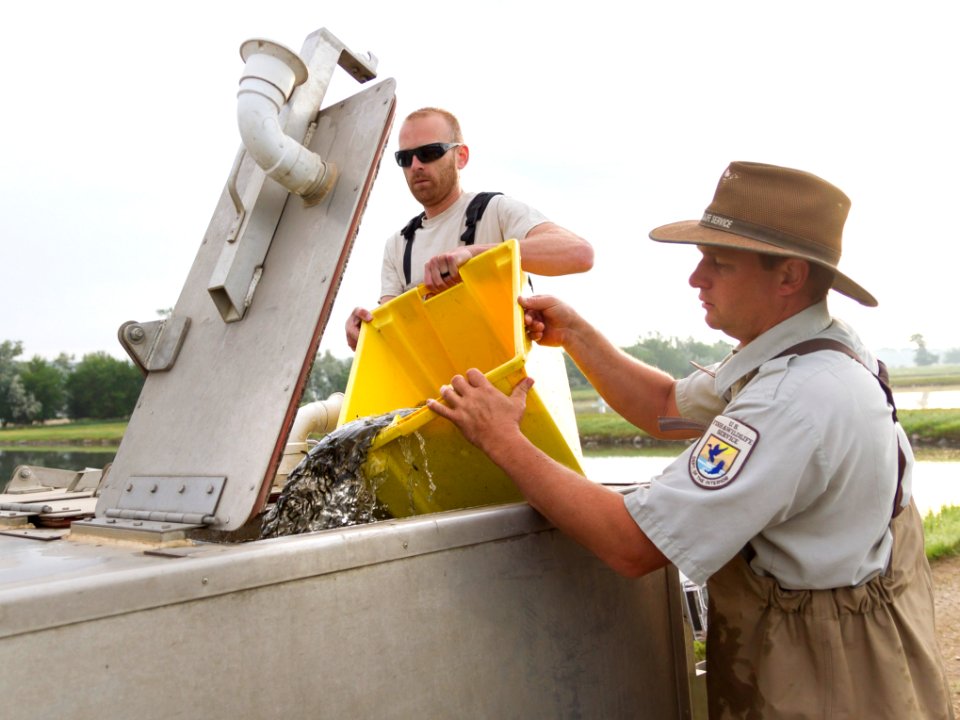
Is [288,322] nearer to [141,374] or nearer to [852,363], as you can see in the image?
[141,374]

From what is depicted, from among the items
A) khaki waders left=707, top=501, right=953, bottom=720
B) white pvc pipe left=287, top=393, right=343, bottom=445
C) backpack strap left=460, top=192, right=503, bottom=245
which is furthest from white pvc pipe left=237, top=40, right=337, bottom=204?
white pvc pipe left=287, top=393, right=343, bottom=445

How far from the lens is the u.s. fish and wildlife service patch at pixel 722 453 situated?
163 cm

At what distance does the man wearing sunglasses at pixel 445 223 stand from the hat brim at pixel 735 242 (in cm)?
71

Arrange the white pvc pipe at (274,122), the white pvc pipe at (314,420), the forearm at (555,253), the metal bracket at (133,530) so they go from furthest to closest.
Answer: the white pvc pipe at (314,420) → the forearm at (555,253) → the white pvc pipe at (274,122) → the metal bracket at (133,530)

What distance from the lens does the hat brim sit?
5.93 ft

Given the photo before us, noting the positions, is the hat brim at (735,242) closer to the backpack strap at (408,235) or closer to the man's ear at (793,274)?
the man's ear at (793,274)

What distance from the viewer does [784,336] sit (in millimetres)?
1892

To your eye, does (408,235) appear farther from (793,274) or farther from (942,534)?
(942,534)

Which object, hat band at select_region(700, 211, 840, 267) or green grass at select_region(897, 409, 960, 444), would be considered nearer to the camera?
hat band at select_region(700, 211, 840, 267)

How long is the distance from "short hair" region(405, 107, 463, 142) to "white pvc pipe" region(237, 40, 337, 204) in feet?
3.85

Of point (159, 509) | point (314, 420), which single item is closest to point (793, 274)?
point (159, 509)

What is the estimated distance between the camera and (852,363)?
176 centimetres

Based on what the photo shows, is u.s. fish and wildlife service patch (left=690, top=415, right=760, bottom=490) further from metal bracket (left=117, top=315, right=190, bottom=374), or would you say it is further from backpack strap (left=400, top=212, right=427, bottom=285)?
backpack strap (left=400, top=212, right=427, bottom=285)

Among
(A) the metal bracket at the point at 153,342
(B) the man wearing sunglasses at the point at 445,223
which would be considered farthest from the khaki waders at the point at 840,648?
(A) the metal bracket at the point at 153,342
